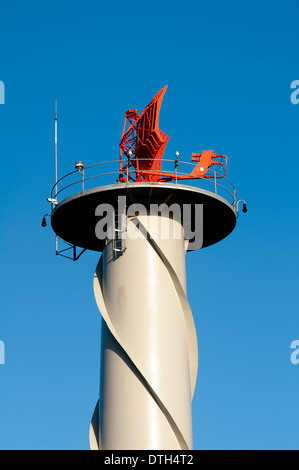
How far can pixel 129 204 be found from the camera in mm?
38812

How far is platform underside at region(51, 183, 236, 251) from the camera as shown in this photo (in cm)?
3788

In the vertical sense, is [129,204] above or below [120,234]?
above

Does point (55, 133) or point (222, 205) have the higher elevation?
point (55, 133)

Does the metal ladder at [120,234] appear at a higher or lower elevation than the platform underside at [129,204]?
lower

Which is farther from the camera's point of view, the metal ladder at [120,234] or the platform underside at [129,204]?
the metal ladder at [120,234]

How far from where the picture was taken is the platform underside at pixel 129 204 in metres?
37.9

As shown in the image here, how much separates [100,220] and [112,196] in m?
2.01

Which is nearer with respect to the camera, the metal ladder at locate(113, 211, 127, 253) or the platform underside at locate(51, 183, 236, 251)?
the platform underside at locate(51, 183, 236, 251)

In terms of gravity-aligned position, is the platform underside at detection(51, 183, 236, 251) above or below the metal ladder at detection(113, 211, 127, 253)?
above

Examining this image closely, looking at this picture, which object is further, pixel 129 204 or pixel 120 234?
pixel 129 204

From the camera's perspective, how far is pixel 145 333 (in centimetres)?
3662

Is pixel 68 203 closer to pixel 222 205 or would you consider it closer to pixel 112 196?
pixel 112 196
